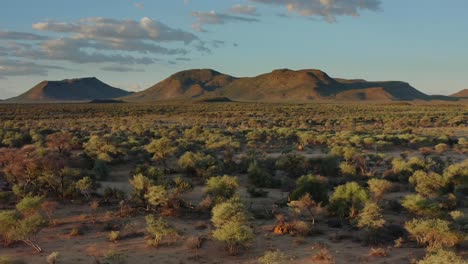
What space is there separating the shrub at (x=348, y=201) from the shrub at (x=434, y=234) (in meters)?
2.81

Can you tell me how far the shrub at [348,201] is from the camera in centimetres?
1655

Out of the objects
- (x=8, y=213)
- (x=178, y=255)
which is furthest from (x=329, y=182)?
(x=8, y=213)

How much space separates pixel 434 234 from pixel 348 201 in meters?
3.93

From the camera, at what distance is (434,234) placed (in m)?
13.4

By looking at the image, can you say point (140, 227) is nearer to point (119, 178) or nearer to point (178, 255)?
point (178, 255)

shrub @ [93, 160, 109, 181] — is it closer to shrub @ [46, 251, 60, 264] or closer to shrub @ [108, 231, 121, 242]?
shrub @ [108, 231, 121, 242]

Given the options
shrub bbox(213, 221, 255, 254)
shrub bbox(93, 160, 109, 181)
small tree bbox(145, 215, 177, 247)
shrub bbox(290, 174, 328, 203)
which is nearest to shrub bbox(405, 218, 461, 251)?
shrub bbox(290, 174, 328, 203)

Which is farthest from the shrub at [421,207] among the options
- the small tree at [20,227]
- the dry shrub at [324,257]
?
the small tree at [20,227]

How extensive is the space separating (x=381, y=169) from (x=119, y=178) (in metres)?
15.3

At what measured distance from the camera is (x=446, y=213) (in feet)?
54.8

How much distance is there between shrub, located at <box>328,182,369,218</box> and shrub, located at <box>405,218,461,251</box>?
2808 mm

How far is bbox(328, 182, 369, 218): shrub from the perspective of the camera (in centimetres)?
1655

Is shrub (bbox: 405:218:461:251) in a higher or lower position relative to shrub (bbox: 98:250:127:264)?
higher

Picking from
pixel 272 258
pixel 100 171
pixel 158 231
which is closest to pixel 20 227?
pixel 158 231
